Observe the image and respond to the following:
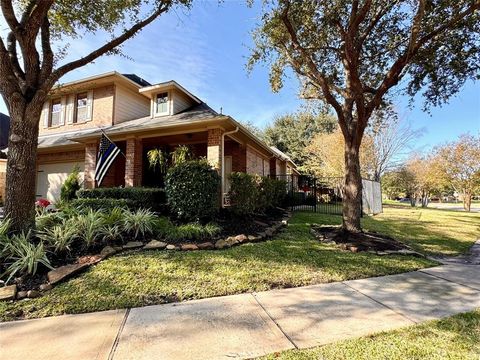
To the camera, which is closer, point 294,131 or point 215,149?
point 215,149

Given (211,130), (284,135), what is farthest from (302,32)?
(284,135)

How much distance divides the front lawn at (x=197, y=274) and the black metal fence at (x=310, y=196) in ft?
29.4

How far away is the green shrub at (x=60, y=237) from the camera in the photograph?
484 centimetres

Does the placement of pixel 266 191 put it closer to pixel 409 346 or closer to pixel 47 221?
pixel 47 221

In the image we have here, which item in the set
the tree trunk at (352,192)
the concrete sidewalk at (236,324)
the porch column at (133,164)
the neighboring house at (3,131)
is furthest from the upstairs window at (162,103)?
the neighboring house at (3,131)

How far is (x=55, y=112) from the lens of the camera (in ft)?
47.0

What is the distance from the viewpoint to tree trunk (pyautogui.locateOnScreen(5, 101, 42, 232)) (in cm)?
523

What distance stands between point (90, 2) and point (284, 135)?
2693cm

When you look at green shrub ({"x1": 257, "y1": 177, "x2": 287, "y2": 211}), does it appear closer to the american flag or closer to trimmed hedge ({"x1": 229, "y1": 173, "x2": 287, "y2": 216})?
trimmed hedge ({"x1": 229, "y1": 173, "x2": 287, "y2": 216})

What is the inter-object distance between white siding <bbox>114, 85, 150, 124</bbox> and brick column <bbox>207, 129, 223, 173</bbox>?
20.6 feet

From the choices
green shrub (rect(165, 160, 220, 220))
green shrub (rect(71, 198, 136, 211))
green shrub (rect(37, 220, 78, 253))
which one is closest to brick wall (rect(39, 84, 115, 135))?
green shrub (rect(71, 198, 136, 211))

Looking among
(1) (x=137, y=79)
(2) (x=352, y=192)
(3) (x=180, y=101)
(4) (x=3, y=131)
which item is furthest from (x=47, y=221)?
(4) (x=3, y=131)

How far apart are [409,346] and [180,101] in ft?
37.0

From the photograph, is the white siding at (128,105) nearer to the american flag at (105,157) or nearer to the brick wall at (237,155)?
the american flag at (105,157)
